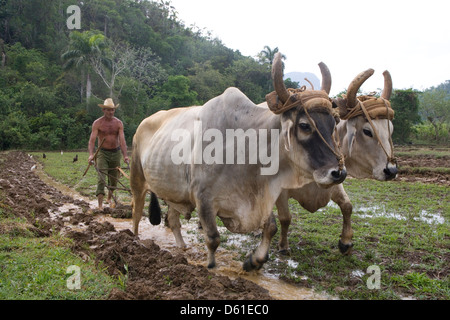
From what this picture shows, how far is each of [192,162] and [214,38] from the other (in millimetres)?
72235

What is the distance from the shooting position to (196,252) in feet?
16.7

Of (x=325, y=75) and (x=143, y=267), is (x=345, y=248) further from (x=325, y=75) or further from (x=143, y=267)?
(x=143, y=267)

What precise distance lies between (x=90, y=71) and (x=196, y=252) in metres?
36.3

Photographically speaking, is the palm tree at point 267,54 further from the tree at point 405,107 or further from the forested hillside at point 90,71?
the tree at point 405,107

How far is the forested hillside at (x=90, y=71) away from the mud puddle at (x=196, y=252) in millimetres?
26244

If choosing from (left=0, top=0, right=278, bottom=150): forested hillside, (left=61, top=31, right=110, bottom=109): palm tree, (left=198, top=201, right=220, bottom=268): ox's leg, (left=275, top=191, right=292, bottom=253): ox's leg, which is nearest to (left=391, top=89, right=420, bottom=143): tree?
(left=0, top=0, right=278, bottom=150): forested hillside

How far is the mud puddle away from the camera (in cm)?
375

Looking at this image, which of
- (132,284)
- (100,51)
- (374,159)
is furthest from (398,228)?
(100,51)

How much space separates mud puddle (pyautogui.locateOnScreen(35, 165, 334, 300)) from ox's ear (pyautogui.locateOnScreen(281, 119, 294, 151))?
146 centimetres

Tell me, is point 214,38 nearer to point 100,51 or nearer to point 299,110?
point 100,51

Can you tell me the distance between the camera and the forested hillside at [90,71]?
33375mm

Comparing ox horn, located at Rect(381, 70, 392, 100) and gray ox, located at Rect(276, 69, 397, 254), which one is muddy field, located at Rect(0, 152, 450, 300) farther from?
ox horn, located at Rect(381, 70, 392, 100)

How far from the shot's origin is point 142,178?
5664 millimetres

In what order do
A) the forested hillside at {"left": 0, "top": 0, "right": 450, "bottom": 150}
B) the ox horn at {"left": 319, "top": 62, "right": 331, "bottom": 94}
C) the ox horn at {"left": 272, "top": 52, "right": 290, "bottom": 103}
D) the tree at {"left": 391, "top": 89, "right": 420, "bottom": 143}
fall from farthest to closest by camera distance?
the forested hillside at {"left": 0, "top": 0, "right": 450, "bottom": 150}
the tree at {"left": 391, "top": 89, "right": 420, "bottom": 143}
the ox horn at {"left": 319, "top": 62, "right": 331, "bottom": 94}
the ox horn at {"left": 272, "top": 52, "right": 290, "bottom": 103}
